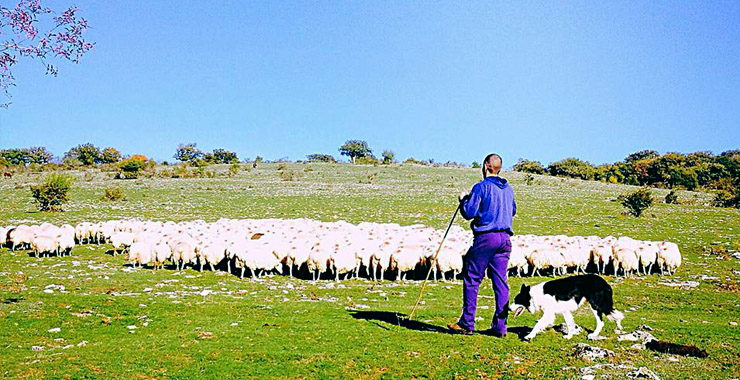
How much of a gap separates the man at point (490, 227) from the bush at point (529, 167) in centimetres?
7820

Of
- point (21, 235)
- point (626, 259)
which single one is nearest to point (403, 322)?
point (626, 259)

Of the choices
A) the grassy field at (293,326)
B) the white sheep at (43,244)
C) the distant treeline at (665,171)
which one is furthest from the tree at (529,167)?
the white sheep at (43,244)

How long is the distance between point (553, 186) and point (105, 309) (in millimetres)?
50021

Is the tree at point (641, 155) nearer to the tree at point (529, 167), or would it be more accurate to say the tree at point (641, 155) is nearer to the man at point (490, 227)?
the tree at point (529, 167)

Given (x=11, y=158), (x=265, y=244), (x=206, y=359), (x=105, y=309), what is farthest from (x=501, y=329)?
(x=11, y=158)

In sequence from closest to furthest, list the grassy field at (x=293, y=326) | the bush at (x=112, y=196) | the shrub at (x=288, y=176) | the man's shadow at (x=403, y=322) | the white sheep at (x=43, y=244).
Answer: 1. the grassy field at (x=293, y=326)
2. the man's shadow at (x=403, y=322)
3. the white sheep at (x=43, y=244)
4. the bush at (x=112, y=196)
5. the shrub at (x=288, y=176)

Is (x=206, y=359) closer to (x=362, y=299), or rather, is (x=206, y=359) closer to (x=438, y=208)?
(x=362, y=299)

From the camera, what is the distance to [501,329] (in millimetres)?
8445

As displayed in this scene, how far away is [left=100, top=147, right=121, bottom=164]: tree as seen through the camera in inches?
3661

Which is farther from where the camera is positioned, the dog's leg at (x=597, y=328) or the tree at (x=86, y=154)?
the tree at (x=86, y=154)

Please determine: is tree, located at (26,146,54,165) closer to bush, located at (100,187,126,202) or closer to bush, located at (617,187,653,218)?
bush, located at (100,187,126,202)

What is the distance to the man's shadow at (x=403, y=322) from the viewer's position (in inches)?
350

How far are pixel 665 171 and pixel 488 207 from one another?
77838mm

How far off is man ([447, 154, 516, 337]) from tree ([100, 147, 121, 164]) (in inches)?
3784
